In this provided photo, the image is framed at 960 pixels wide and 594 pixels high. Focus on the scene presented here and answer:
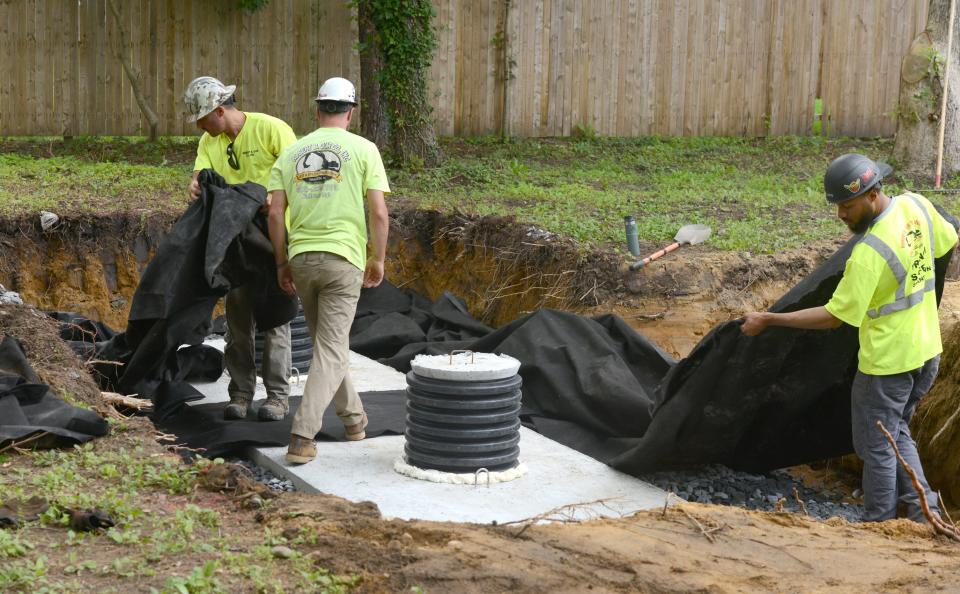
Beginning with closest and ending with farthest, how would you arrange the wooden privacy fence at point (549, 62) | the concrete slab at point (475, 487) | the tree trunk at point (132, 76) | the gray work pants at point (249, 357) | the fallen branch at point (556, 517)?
the fallen branch at point (556, 517), the concrete slab at point (475, 487), the gray work pants at point (249, 357), the tree trunk at point (132, 76), the wooden privacy fence at point (549, 62)

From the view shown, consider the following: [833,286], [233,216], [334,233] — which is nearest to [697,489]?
[833,286]

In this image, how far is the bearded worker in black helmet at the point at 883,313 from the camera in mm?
5637

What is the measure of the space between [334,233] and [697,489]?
277cm

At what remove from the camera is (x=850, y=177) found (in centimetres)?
566

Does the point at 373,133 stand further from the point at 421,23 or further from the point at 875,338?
the point at 875,338

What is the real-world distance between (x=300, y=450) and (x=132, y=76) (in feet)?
34.2

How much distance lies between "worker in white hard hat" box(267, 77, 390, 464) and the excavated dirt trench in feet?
11.2

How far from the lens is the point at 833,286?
6.25m

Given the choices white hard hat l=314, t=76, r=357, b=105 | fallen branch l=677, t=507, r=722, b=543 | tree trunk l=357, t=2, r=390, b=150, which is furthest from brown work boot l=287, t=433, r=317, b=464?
tree trunk l=357, t=2, r=390, b=150

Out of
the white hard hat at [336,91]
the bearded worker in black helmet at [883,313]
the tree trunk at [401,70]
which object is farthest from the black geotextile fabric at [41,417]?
the tree trunk at [401,70]

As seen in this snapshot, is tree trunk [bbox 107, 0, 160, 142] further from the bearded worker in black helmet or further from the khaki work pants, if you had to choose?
the bearded worker in black helmet

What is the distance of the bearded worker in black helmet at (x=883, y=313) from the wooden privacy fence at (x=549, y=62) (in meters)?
10.8

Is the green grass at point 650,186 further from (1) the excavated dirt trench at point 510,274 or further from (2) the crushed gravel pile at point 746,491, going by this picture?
(2) the crushed gravel pile at point 746,491

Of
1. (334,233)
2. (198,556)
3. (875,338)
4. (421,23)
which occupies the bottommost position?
(198,556)
